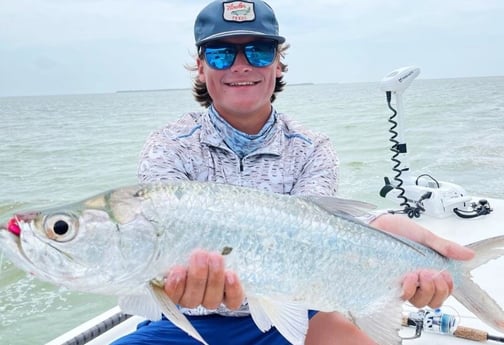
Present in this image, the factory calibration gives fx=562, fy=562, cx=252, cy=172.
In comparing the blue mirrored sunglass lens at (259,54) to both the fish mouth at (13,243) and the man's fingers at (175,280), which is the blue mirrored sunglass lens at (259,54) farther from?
the fish mouth at (13,243)

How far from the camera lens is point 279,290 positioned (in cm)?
205

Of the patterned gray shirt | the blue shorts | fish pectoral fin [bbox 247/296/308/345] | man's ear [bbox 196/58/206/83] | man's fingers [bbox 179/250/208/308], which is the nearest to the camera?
man's fingers [bbox 179/250/208/308]

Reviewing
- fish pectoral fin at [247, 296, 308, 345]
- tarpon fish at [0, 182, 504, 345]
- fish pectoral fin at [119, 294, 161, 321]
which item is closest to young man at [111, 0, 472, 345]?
tarpon fish at [0, 182, 504, 345]

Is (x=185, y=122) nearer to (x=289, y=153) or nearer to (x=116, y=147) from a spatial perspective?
(x=289, y=153)

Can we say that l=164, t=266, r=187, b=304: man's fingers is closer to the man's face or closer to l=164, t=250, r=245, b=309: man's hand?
l=164, t=250, r=245, b=309: man's hand

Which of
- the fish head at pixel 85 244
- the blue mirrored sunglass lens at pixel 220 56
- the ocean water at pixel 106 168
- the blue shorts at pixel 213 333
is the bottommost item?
the ocean water at pixel 106 168

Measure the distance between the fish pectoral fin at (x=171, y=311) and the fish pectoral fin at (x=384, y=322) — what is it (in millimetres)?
715

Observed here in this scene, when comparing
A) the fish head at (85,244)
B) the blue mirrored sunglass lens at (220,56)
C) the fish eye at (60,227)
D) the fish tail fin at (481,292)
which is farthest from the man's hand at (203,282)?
the blue mirrored sunglass lens at (220,56)

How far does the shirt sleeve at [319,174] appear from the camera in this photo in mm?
2768

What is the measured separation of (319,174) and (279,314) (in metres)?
0.93

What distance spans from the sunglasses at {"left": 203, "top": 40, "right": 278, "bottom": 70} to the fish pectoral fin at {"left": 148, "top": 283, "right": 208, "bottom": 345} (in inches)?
47.5

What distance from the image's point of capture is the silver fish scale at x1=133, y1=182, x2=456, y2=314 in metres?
1.95

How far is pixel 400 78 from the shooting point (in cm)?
509

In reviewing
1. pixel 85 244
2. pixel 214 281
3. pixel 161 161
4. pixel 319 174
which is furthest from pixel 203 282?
pixel 319 174
